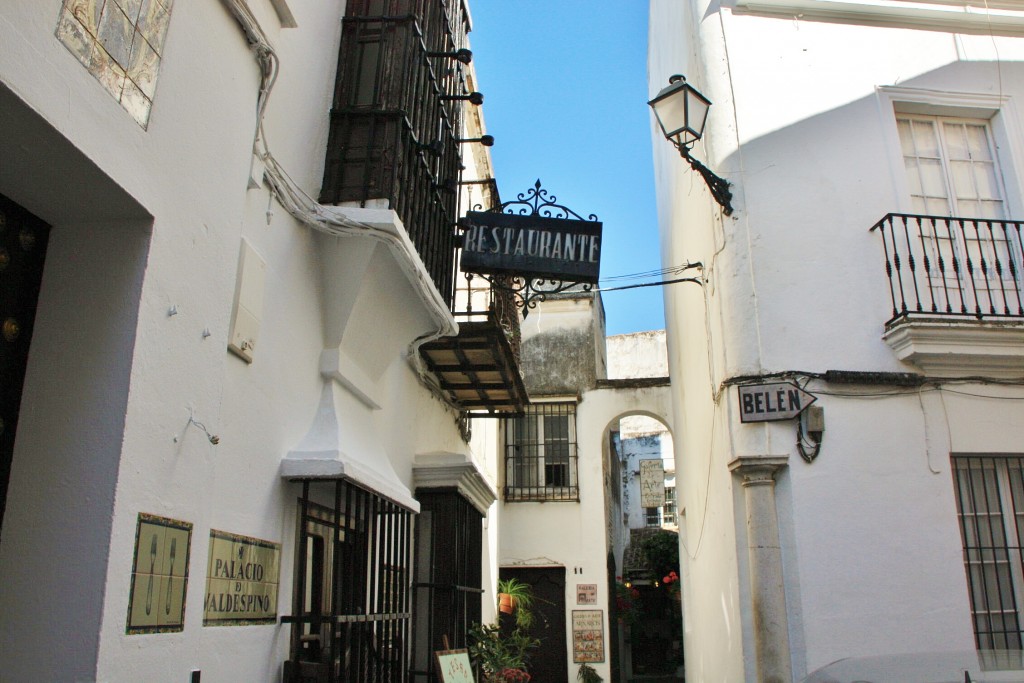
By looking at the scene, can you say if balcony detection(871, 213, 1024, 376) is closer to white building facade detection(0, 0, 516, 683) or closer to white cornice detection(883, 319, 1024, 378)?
white cornice detection(883, 319, 1024, 378)

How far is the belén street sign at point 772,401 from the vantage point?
7172 mm

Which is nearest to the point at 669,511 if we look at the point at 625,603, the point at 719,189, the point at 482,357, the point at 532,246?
the point at 625,603

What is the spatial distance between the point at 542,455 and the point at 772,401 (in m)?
8.82

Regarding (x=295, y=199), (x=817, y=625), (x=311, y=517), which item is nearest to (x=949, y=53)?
(x=817, y=625)

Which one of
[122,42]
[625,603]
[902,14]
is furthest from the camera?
[625,603]

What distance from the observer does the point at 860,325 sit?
750cm

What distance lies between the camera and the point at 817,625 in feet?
22.1

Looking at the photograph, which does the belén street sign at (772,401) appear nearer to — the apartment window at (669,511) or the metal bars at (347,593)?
the metal bars at (347,593)

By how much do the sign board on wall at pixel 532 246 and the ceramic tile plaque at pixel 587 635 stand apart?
346 inches

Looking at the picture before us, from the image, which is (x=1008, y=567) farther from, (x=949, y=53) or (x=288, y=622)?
(x=288, y=622)

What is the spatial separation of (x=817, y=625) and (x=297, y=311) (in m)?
4.80

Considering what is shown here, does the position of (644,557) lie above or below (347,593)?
above

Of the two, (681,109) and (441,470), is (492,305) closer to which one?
(441,470)

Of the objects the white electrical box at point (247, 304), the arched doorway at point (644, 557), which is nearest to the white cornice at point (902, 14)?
the white electrical box at point (247, 304)
